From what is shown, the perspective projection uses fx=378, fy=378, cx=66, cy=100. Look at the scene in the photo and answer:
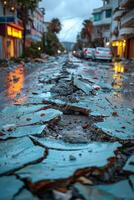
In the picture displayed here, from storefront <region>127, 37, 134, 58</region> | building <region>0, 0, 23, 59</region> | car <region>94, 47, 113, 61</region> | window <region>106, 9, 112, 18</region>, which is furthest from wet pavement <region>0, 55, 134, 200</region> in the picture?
window <region>106, 9, 112, 18</region>

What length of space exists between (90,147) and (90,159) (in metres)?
0.55

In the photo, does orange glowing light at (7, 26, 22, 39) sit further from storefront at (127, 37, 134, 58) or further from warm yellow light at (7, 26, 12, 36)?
storefront at (127, 37, 134, 58)

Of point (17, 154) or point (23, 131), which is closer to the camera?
point (17, 154)

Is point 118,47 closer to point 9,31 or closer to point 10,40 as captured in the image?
point 10,40

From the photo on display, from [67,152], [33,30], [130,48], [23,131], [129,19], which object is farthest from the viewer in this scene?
[33,30]

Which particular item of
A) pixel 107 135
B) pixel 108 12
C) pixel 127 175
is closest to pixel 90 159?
pixel 127 175

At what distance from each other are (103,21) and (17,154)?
94.3m

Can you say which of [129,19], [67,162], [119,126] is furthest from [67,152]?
[129,19]

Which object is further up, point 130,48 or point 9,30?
point 9,30

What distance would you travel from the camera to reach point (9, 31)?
44.9m

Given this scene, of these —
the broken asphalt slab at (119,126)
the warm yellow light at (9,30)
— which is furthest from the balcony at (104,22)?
the broken asphalt slab at (119,126)

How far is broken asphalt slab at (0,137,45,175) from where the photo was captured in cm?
397

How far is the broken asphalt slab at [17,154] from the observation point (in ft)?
13.0

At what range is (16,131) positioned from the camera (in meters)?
5.64
